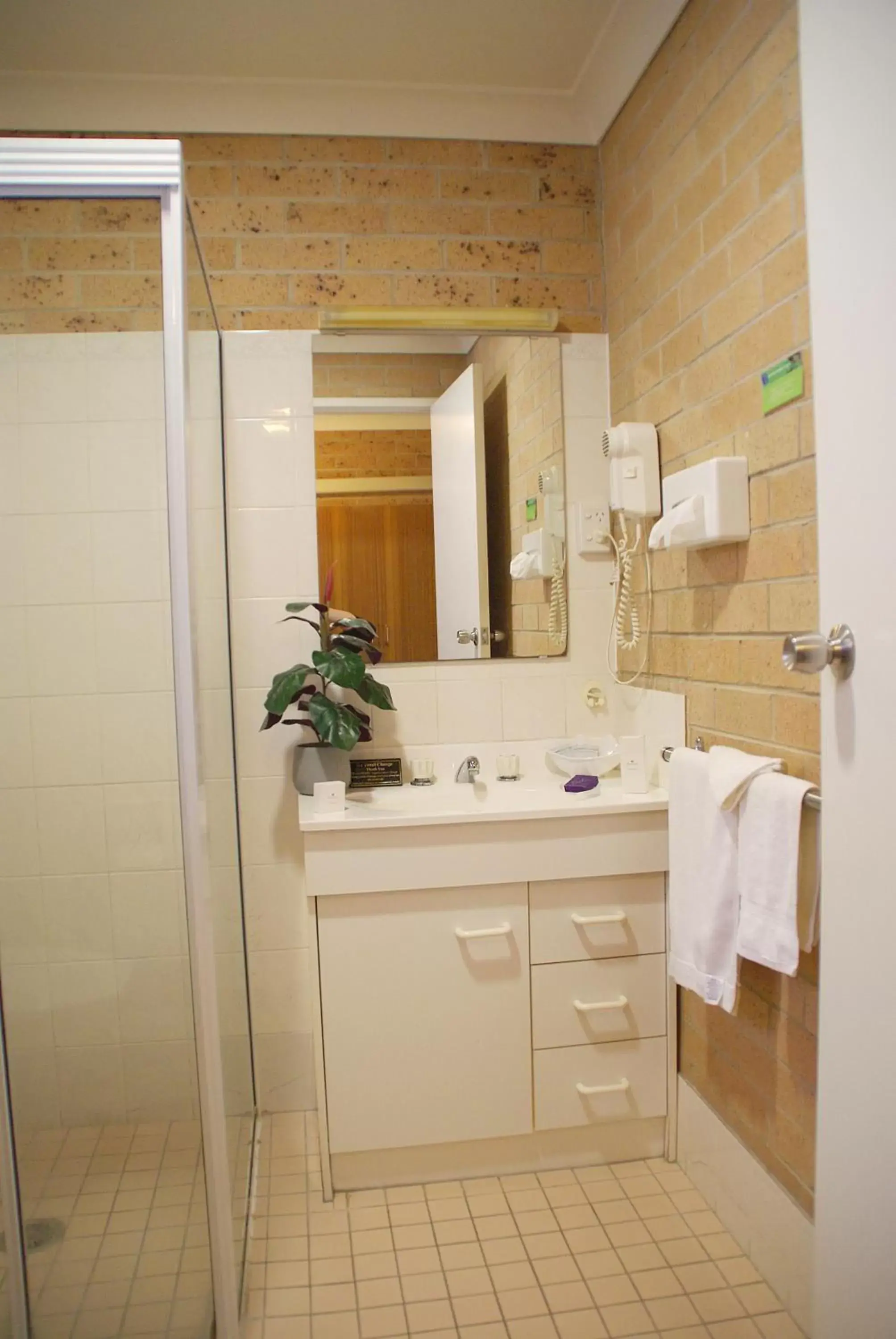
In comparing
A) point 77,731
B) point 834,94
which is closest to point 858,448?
point 834,94

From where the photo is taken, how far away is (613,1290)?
162 centimetres

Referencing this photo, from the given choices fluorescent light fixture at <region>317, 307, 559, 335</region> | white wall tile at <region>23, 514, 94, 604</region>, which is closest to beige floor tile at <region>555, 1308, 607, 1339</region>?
white wall tile at <region>23, 514, 94, 604</region>

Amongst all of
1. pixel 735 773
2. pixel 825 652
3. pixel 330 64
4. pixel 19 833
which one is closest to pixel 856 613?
pixel 825 652

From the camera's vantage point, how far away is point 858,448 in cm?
104

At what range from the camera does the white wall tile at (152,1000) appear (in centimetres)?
130

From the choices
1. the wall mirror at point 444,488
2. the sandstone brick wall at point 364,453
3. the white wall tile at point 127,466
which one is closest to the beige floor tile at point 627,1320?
the wall mirror at point 444,488

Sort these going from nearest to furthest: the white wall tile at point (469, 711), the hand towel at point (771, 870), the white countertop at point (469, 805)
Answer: the hand towel at point (771, 870) < the white countertop at point (469, 805) < the white wall tile at point (469, 711)

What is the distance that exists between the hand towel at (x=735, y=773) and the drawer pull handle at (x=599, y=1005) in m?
0.65

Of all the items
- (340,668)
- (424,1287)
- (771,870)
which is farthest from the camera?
(340,668)

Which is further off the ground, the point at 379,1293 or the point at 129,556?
the point at 129,556

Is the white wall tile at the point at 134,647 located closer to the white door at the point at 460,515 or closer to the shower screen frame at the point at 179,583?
the shower screen frame at the point at 179,583

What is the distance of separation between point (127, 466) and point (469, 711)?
1298 mm

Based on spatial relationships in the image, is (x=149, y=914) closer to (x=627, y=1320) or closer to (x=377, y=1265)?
(x=377, y=1265)

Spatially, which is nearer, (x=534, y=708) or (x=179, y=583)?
(x=179, y=583)
